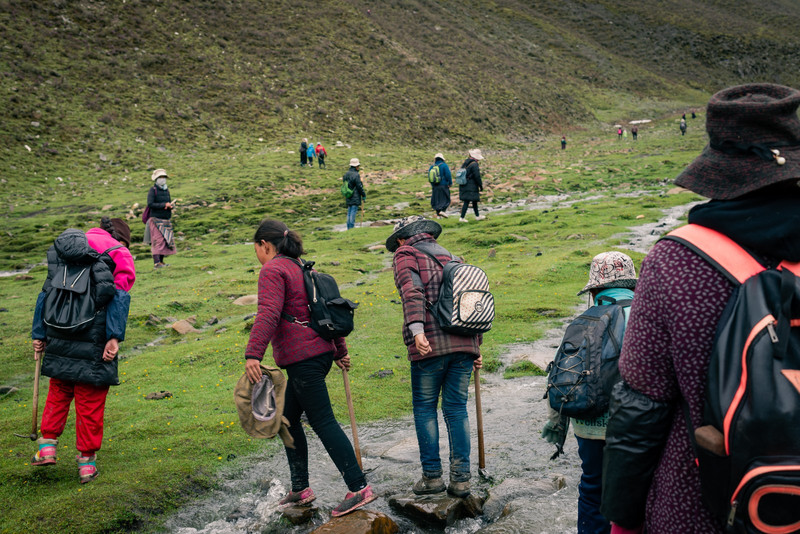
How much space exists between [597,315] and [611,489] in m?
2.03

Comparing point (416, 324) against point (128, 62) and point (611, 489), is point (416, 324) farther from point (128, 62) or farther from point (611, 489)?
point (128, 62)

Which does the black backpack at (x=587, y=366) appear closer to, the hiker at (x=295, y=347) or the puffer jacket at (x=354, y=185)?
the hiker at (x=295, y=347)

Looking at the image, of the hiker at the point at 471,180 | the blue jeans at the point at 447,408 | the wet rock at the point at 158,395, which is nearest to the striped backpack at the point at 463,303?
the blue jeans at the point at 447,408

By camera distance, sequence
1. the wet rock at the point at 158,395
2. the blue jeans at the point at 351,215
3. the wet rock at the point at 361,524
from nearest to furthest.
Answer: the wet rock at the point at 361,524 < the wet rock at the point at 158,395 < the blue jeans at the point at 351,215

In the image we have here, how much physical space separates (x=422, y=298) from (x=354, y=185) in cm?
1825

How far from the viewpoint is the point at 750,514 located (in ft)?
7.26

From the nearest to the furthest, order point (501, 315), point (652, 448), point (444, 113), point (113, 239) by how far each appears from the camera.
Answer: point (652, 448)
point (113, 239)
point (501, 315)
point (444, 113)

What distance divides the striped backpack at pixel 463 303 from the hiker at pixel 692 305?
324 cm

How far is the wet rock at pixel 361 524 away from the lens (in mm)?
5570

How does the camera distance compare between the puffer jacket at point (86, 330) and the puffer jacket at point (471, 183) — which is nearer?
the puffer jacket at point (86, 330)

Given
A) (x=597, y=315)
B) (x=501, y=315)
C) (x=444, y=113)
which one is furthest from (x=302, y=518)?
(x=444, y=113)

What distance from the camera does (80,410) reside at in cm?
690

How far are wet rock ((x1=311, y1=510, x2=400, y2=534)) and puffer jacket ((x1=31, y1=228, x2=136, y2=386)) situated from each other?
2945 mm

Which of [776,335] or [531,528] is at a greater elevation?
[776,335]
